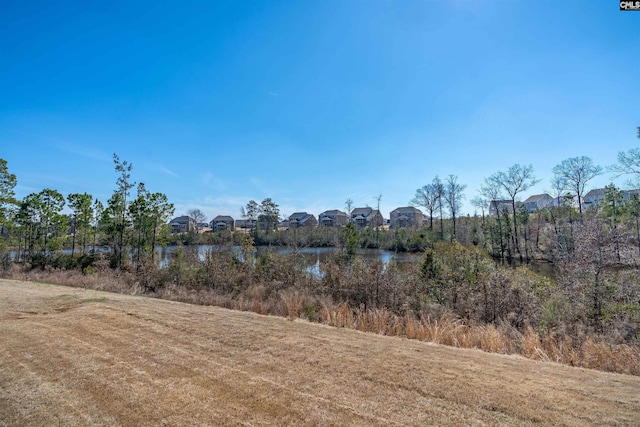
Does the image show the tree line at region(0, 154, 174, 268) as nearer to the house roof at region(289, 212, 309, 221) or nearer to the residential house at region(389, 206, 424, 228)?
the residential house at region(389, 206, 424, 228)

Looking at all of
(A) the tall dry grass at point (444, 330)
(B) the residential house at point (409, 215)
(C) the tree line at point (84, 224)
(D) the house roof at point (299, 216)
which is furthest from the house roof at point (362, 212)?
(A) the tall dry grass at point (444, 330)

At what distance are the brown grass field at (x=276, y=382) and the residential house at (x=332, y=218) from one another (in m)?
63.8

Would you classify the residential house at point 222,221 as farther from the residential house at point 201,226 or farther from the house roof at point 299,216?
the house roof at point 299,216

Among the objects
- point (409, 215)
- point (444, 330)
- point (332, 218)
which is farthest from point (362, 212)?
point (444, 330)

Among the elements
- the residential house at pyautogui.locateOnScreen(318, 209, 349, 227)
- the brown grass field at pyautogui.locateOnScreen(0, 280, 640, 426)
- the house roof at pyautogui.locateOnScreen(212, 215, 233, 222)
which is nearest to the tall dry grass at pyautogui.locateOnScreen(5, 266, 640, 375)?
the brown grass field at pyautogui.locateOnScreen(0, 280, 640, 426)

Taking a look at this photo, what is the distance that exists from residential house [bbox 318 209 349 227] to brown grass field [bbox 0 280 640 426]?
63844mm

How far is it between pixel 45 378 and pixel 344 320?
431 centimetres

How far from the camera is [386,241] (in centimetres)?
3462

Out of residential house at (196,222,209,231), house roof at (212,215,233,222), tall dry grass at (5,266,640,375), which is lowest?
tall dry grass at (5,266,640,375)

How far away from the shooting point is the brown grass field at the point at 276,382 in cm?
238

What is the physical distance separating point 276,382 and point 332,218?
67.0 metres

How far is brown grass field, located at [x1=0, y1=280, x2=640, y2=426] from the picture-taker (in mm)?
2385

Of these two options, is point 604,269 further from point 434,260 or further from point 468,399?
point 468,399

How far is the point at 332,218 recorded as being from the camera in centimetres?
6981
